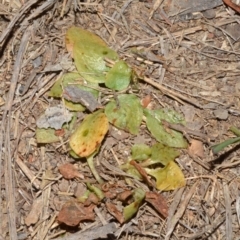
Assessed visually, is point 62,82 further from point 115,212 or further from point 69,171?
point 115,212

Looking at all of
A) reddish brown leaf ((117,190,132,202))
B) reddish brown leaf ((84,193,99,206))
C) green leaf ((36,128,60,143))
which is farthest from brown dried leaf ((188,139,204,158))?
green leaf ((36,128,60,143))

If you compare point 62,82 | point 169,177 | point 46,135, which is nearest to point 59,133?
point 46,135

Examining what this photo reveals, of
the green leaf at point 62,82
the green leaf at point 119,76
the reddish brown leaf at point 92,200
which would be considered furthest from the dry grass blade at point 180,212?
the green leaf at point 62,82

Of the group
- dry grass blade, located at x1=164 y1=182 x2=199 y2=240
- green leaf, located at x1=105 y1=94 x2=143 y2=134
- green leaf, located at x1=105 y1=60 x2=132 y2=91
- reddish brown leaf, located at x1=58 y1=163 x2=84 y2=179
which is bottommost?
dry grass blade, located at x1=164 y1=182 x2=199 y2=240

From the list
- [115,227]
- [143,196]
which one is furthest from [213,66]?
[115,227]

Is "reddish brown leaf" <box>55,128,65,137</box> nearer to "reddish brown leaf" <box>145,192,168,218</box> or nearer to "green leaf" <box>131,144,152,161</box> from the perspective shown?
"green leaf" <box>131,144,152,161</box>

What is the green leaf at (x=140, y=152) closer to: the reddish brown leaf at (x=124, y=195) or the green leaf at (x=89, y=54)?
the reddish brown leaf at (x=124, y=195)

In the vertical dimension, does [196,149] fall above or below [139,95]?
below
